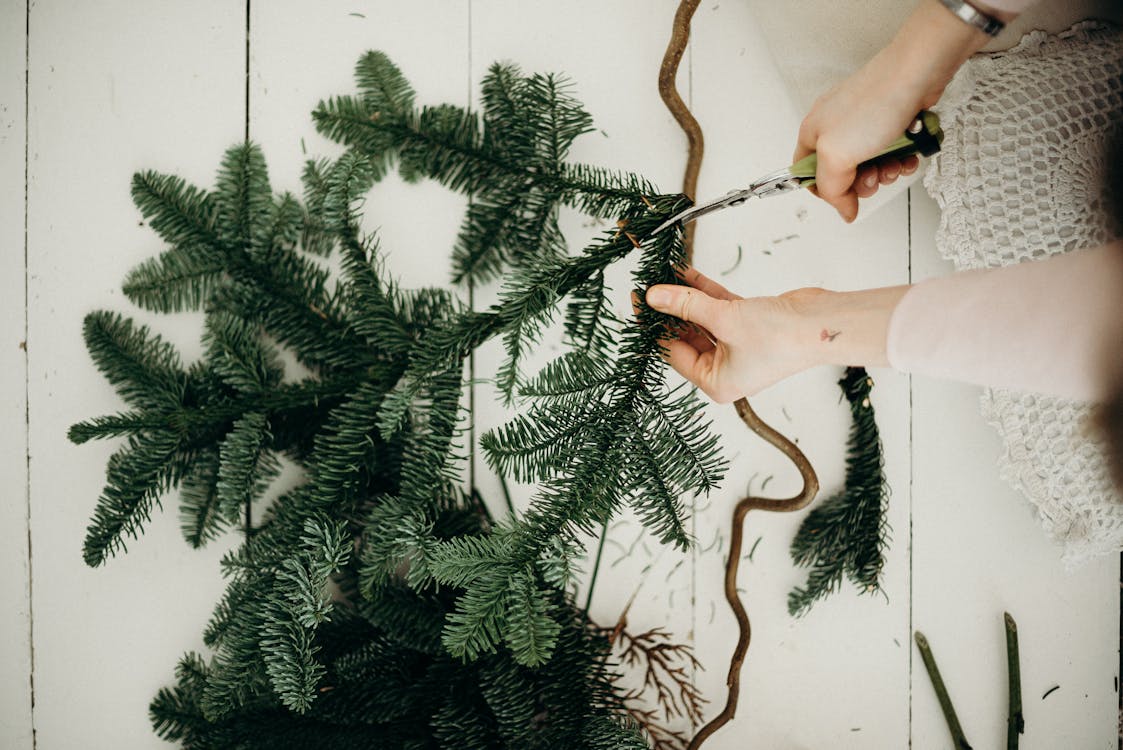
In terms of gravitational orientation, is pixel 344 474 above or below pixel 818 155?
below

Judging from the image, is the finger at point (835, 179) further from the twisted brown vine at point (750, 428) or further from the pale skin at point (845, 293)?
the twisted brown vine at point (750, 428)

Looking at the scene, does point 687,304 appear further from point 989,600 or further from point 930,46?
point 989,600

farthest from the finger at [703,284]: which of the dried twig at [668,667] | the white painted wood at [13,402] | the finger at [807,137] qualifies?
the white painted wood at [13,402]

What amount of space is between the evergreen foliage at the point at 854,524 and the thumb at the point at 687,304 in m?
0.38

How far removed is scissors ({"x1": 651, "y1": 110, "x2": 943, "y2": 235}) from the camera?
682 mm

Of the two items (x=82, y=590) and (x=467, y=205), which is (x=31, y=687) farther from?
(x=467, y=205)

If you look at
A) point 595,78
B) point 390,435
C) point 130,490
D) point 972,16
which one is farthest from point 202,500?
point 972,16

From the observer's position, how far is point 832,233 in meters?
1.04

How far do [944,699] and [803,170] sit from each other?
86 cm

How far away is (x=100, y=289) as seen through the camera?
3.29 feet

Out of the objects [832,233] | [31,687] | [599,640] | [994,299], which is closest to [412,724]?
[599,640]

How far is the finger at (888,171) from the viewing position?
755 millimetres

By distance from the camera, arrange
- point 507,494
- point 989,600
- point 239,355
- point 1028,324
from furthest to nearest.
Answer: point 989,600 < point 507,494 < point 239,355 < point 1028,324

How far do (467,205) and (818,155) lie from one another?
0.51 m
